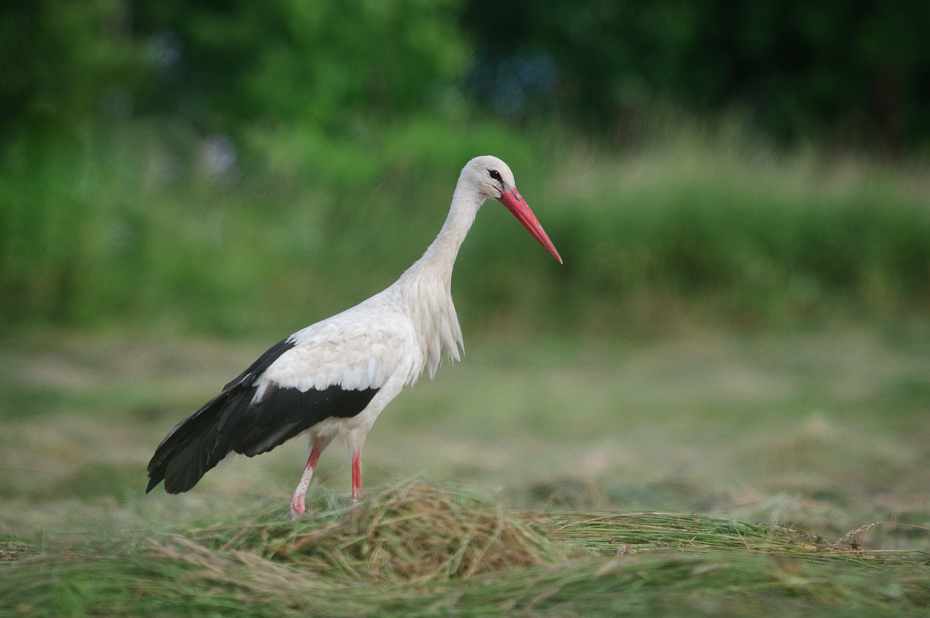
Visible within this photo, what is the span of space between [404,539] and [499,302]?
705cm

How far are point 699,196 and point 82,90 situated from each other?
7.20m

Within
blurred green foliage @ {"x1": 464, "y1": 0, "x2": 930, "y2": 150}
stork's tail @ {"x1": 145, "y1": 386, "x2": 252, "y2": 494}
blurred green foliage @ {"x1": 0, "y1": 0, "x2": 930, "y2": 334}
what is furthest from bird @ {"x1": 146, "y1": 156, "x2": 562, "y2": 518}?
blurred green foliage @ {"x1": 464, "y1": 0, "x2": 930, "y2": 150}

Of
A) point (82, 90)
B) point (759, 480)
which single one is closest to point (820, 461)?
point (759, 480)

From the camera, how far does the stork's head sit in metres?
3.74

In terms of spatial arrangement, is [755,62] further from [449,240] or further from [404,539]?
[404,539]

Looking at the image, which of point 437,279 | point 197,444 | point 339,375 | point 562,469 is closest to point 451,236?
point 437,279

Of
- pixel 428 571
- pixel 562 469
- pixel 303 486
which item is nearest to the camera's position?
pixel 428 571

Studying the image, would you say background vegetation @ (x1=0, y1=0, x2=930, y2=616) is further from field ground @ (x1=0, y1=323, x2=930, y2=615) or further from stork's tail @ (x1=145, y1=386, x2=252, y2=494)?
stork's tail @ (x1=145, y1=386, x2=252, y2=494)

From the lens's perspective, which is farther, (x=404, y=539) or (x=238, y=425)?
(x=238, y=425)

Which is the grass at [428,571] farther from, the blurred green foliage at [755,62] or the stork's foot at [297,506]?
the blurred green foliage at [755,62]

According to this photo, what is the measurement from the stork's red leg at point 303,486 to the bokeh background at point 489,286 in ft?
0.84

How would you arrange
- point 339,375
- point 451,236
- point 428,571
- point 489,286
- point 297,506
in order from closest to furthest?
point 428,571 → point 297,506 → point 339,375 → point 451,236 → point 489,286

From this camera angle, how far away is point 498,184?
375 centimetres

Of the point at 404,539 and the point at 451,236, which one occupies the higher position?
the point at 451,236
